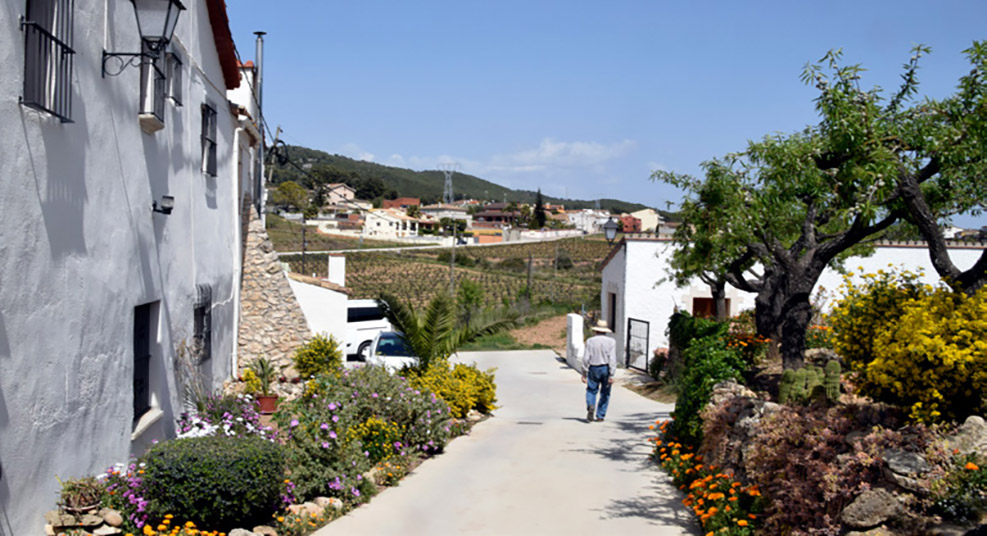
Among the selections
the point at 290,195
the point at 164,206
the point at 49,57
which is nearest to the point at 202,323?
the point at 164,206

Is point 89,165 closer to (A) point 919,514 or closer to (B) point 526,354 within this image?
(A) point 919,514

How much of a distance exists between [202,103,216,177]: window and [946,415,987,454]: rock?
9.75 m

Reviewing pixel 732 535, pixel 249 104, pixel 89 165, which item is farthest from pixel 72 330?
pixel 249 104

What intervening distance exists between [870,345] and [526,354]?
24.1 meters

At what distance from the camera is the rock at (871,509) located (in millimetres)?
5152

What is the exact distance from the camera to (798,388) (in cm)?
760

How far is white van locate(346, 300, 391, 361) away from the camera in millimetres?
25219

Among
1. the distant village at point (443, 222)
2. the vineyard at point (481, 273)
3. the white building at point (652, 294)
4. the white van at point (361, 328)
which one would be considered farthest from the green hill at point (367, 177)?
the white building at point (652, 294)

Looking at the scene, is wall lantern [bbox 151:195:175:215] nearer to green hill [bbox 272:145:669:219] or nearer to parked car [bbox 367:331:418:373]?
parked car [bbox 367:331:418:373]

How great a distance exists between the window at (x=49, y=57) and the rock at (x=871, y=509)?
20.2ft

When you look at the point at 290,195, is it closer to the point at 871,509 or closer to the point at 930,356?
the point at 930,356

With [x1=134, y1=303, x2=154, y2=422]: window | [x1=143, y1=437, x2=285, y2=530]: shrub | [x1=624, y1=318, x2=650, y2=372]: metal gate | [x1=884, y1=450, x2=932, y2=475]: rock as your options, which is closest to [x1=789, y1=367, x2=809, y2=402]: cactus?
[x1=884, y1=450, x2=932, y2=475]: rock

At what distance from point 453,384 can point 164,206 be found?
18.6 feet

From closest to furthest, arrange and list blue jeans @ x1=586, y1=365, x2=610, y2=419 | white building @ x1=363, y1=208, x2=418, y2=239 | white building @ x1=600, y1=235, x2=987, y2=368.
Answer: blue jeans @ x1=586, y1=365, x2=610, y2=419 < white building @ x1=600, y1=235, x2=987, y2=368 < white building @ x1=363, y1=208, x2=418, y2=239
